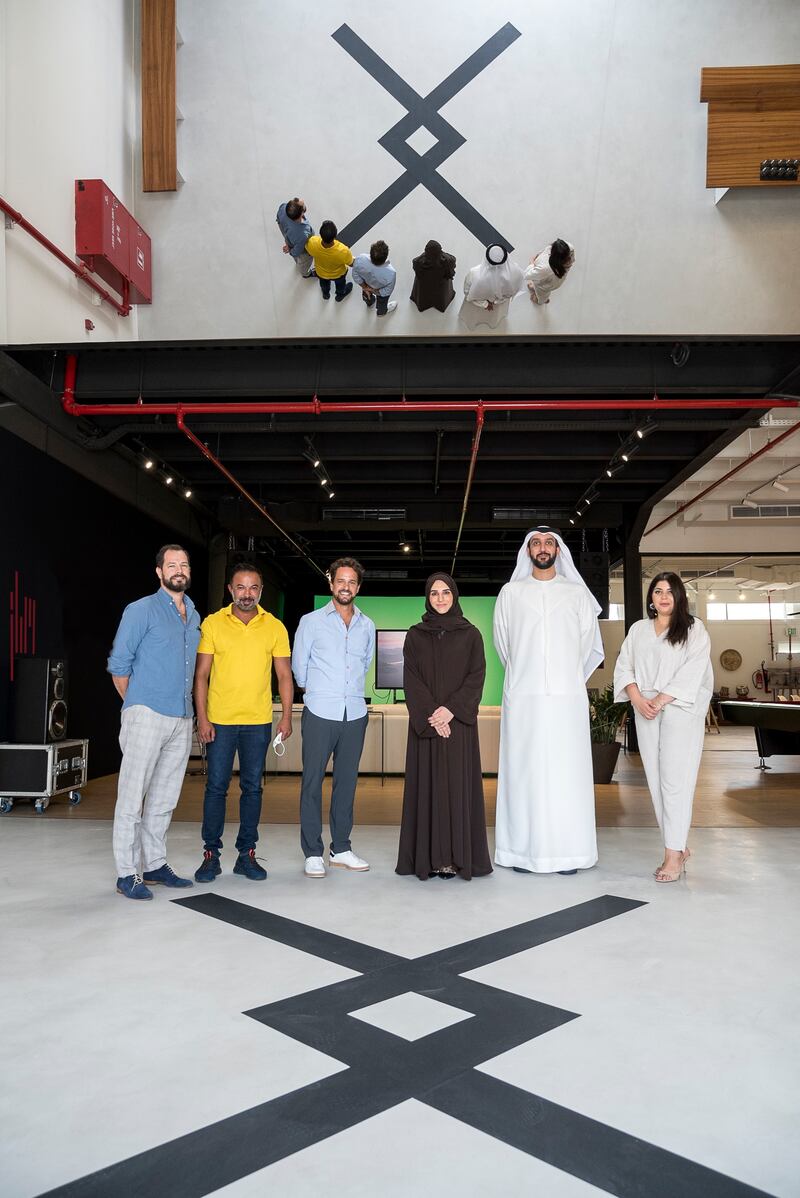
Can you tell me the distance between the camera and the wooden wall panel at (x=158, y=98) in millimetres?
6441

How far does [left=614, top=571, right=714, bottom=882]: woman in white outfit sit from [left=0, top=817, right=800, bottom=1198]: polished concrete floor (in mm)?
385

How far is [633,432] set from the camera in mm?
7723

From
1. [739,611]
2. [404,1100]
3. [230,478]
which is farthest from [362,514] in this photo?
[739,611]

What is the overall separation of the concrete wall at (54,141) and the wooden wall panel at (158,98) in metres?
0.18

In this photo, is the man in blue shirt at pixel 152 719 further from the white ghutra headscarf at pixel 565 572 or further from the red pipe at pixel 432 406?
the red pipe at pixel 432 406

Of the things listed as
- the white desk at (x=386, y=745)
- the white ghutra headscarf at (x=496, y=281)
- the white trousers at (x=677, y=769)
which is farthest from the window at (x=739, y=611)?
the white trousers at (x=677, y=769)

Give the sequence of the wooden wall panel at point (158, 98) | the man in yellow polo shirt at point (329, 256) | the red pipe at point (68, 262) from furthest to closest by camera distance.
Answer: the wooden wall panel at point (158, 98), the man in yellow polo shirt at point (329, 256), the red pipe at point (68, 262)

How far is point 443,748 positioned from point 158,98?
5555 millimetres

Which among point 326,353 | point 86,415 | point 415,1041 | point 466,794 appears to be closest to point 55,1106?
point 415,1041

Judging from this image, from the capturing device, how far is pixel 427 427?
7.93 metres

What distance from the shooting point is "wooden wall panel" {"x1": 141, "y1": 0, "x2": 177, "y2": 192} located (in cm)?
644

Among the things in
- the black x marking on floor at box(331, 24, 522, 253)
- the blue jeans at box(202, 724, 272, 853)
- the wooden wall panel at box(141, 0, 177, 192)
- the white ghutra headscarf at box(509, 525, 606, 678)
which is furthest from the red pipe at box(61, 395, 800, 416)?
the blue jeans at box(202, 724, 272, 853)

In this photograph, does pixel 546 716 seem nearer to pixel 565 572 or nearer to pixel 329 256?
pixel 565 572

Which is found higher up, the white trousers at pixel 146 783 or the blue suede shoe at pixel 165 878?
the white trousers at pixel 146 783
